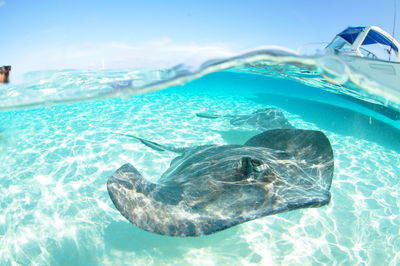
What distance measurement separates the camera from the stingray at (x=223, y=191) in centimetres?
270

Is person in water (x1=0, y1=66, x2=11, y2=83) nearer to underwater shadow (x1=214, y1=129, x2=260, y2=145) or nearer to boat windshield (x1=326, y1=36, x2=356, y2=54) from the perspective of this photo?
underwater shadow (x1=214, y1=129, x2=260, y2=145)

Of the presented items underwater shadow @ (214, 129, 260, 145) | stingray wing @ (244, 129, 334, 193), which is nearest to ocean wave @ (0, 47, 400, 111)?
stingray wing @ (244, 129, 334, 193)

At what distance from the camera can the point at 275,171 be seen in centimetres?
A: 360

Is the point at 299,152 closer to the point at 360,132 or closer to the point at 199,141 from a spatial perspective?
the point at 199,141

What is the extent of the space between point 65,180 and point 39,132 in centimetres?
607

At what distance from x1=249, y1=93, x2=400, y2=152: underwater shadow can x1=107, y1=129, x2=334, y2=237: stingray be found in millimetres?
10229

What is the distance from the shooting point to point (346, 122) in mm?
15555

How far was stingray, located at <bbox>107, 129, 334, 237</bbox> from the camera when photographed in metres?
2.70

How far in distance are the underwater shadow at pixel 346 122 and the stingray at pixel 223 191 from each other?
33.6 feet

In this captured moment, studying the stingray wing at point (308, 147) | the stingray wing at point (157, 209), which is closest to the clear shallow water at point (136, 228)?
the stingray wing at point (308, 147)

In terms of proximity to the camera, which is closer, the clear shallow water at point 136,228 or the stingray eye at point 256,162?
the stingray eye at point 256,162

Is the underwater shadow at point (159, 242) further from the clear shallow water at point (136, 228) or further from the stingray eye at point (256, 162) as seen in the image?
the stingray eye at point (256, 162)

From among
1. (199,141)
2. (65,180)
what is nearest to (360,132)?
(199,141)

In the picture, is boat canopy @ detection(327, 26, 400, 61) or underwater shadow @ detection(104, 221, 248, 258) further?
boat canopy @ detection(327, 26, 400, 61)
